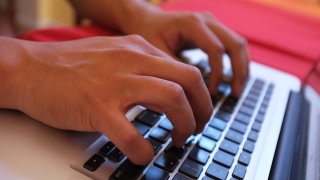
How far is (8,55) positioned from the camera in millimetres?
380

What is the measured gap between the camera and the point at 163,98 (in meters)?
0.35

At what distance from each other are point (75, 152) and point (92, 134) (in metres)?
0.03

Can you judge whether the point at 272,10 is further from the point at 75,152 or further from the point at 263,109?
the point at 75,152

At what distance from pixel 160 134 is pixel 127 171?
0.08 m

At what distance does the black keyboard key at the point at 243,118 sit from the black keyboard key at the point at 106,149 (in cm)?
21

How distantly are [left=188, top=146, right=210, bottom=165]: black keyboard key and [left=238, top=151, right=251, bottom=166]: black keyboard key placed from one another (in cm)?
4

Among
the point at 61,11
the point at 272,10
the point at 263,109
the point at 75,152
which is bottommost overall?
the point at 75,152

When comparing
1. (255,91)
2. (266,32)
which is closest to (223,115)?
(255,91)

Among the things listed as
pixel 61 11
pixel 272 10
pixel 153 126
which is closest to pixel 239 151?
pixel 153 126

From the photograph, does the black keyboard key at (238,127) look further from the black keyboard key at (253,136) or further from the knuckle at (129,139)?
Answer: the knuckle at (129,139)

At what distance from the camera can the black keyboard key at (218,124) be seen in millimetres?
455

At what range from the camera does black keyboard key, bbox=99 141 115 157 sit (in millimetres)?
353

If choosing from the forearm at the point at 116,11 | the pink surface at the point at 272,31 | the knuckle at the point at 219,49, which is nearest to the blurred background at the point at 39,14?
the pink surface at the point at 272,31

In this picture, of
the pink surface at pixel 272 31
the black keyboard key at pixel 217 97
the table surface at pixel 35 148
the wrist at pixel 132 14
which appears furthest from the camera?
the pink surface at pixel 272 31
